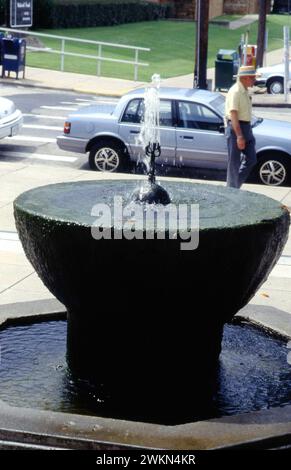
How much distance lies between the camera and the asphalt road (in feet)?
58.2

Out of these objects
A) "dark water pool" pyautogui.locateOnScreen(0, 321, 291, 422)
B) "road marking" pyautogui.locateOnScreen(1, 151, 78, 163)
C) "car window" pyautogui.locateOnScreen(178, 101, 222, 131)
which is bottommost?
"road marking" pyautogui.locateOnScreen(1, 151, 78, 163)

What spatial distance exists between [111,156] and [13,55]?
1462cm

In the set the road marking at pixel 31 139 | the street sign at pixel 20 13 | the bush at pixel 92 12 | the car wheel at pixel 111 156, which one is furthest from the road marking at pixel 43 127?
the bush at pixel 92 12

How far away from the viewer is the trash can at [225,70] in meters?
31.1

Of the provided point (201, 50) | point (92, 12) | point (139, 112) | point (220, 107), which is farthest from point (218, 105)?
point (92, 12)

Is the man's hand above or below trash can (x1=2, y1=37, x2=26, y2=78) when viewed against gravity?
above

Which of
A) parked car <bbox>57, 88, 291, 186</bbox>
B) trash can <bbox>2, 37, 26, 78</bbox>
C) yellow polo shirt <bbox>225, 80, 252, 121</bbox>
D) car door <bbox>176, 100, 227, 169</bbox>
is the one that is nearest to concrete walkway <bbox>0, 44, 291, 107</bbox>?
trash can <bbox>2, 37, 26, 78</bbox>

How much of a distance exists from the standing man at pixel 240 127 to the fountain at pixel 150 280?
596 centimetres

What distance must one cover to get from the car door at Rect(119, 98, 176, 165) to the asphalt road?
42 cm

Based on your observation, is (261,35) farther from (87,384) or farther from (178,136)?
(87,384)

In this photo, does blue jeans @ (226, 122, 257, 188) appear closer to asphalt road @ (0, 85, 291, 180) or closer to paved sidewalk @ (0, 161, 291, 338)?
paved sidewalk @ (0, 161, 291, 338)

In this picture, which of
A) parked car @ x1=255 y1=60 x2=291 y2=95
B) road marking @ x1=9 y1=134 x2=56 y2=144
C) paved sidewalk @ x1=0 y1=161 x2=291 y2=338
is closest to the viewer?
paved sidewalk @ x1=0 y1=161 x2=291 y2=338

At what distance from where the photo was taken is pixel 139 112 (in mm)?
16297

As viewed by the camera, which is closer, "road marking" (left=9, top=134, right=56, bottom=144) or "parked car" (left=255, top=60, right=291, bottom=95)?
"road marking" (left=9, top=134, right=56, bottom=144)
